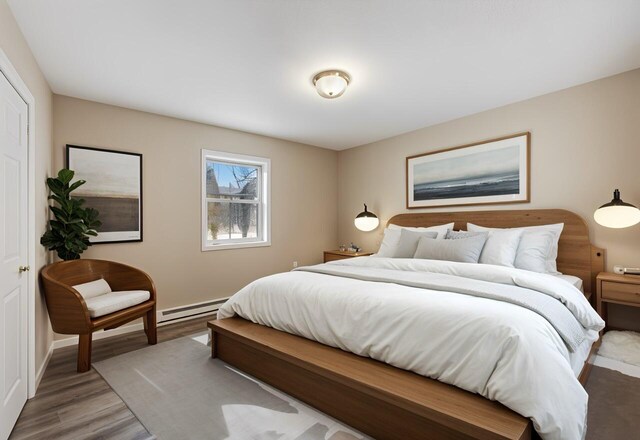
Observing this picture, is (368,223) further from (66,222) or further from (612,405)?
(66,222)

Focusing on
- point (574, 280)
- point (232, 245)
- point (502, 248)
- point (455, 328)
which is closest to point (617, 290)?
point (574, 280)

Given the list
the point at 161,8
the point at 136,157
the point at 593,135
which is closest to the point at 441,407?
the point at 161,8

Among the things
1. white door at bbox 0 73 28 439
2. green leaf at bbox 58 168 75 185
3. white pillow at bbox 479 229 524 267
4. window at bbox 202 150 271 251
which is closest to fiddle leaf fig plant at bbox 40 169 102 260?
green leaf at bbox 58 168 75 185

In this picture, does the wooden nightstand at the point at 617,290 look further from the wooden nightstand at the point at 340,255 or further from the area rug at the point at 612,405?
the wooden nightstand at the point at 340,255

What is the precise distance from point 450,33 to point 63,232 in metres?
3.43

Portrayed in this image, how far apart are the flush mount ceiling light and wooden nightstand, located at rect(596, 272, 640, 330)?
8.96ft

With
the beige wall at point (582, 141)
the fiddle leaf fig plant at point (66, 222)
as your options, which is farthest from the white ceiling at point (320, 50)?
the fiddle leaf fig plant at point (66, 222)

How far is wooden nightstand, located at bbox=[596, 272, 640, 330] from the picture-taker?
260cm

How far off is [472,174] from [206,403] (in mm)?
3594

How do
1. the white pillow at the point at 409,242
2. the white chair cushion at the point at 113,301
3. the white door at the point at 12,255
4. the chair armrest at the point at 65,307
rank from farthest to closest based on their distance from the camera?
the white pillow at the point at 409,242 → the white chair cushion at the point at 113,301 → the chair armrest at the point at 65,307 → the white door at the point at 12,255

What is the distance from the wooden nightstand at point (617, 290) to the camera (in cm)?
260

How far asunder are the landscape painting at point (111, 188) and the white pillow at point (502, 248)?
11.8 feet

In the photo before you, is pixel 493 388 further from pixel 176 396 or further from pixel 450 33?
pixel 450 33

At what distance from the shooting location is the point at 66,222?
110 inches
